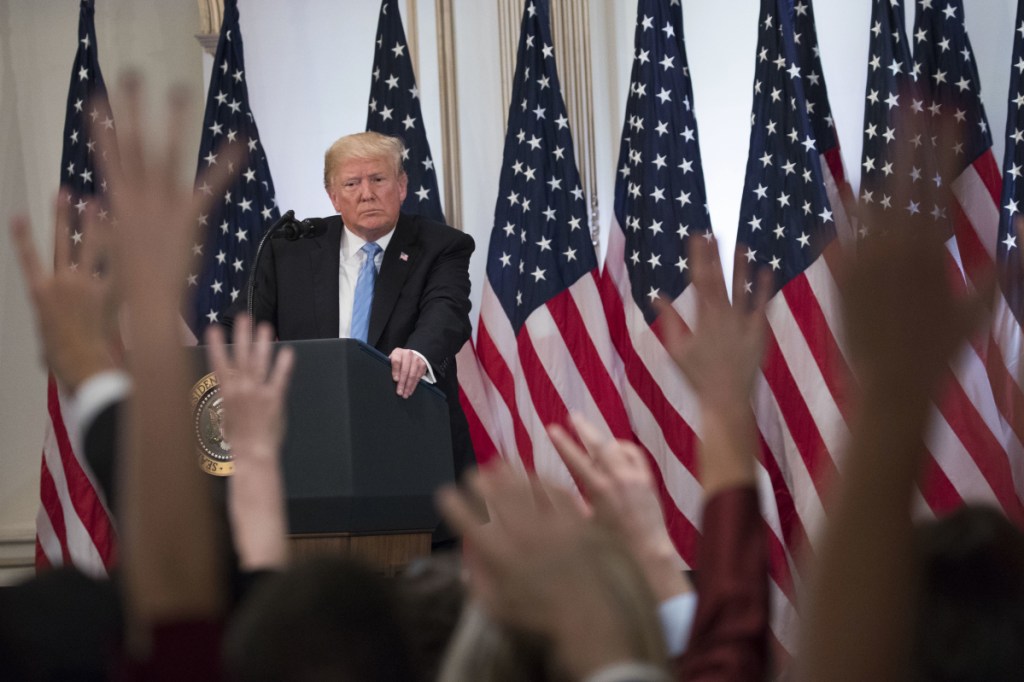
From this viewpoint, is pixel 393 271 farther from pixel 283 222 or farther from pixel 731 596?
pixel 731 596

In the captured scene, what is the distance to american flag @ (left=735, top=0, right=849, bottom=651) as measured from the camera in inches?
214

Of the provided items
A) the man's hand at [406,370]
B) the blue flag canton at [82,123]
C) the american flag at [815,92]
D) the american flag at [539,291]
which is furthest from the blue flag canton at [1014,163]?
the blue flag canton at [82,123]

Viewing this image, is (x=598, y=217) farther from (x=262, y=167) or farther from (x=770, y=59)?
(x=262, y=167)

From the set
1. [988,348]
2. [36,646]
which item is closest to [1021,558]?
[36,646]

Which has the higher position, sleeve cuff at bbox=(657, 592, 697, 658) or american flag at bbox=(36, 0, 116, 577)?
sleeve cuff at bbox=(657, 592, 697, 658)

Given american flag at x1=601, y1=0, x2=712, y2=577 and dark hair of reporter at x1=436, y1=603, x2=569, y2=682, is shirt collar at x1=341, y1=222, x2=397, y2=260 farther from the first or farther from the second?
dark hair of reporter at x1=436, y1=603, x2=569, y2=682

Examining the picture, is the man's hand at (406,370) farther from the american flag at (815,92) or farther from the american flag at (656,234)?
the american flag at (815,92)

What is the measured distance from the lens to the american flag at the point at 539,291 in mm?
5746

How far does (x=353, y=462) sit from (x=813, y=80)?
11.6 feet

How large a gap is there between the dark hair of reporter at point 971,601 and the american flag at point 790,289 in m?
4.20

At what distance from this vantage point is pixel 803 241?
5590 mm

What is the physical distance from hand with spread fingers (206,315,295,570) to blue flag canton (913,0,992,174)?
465cm

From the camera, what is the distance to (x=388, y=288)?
436cm

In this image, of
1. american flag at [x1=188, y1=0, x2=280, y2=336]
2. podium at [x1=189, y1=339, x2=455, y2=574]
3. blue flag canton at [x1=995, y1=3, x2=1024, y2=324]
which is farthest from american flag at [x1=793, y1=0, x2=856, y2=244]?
podium at [x1=189, y1=339, x2=455, y2=574]
